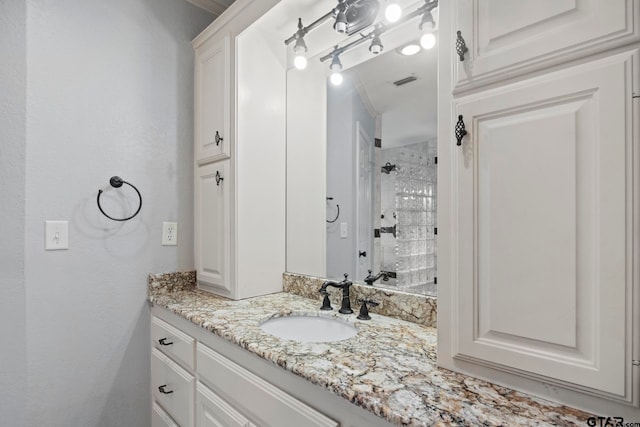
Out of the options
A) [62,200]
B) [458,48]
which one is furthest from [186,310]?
[458,48]

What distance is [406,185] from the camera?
4.66 feet

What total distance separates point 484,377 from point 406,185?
31.3 inches

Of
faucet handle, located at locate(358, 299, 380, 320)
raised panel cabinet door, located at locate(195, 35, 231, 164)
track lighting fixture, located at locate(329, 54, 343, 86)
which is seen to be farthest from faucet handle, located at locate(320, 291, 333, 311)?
track lighting fixture, located at locate(329, 54, 343, 86)

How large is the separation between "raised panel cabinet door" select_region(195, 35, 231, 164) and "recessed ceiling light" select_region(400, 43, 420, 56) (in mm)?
845

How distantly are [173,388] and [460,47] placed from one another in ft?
5.64

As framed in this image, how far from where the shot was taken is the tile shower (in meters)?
1.27

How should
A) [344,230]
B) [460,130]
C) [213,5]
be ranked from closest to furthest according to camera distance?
[460,130] → [344,230] → [213,5]

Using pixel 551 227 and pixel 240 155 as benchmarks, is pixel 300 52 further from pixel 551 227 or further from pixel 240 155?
pixel 551 227

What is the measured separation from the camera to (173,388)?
1.54 meters

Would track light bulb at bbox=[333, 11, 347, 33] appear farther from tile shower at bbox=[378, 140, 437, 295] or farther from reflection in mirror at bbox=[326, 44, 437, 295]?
tile shower at bbox=[378, 140, 437, 295]

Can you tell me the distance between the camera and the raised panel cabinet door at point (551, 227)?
0.63m

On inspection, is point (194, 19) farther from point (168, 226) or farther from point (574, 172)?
point (574, 172)

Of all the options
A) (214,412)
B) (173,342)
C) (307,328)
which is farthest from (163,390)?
(307,328)

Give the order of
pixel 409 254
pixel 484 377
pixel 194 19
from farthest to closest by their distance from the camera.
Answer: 1. pixel 194 19
2. pixel 409 254
3. pixel 484 377
